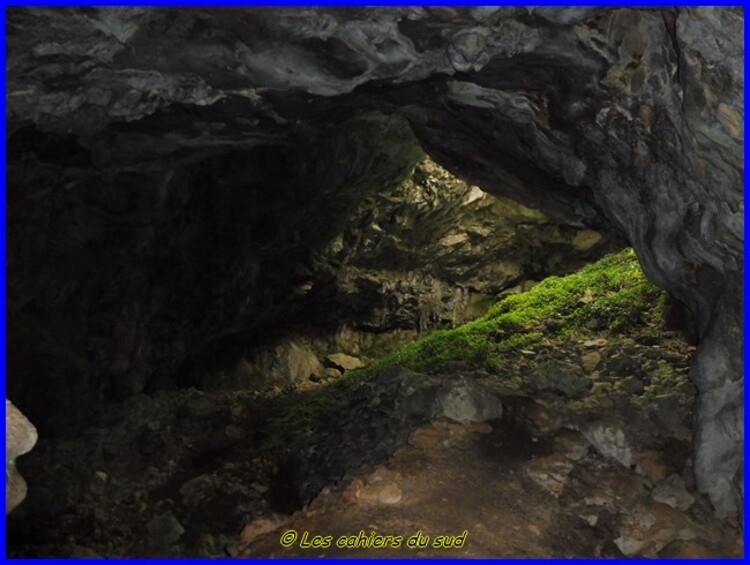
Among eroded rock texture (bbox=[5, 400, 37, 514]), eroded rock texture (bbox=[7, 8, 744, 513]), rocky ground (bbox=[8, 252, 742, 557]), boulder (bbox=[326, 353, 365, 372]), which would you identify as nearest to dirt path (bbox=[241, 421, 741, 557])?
rocky ground (bbox=[8, 252, 742, 557])

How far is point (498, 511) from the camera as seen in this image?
23.2ft

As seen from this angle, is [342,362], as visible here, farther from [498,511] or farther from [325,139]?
[498,511]

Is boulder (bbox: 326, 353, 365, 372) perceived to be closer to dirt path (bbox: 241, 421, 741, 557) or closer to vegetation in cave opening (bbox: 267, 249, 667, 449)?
vegetation in cave opening (bbox: 267, 249, 667, 449)

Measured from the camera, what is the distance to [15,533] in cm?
797

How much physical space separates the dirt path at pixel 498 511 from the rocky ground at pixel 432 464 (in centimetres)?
2

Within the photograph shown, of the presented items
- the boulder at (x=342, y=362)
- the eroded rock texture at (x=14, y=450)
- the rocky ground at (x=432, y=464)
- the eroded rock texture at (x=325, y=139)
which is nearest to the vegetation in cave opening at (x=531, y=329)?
the rocky ground at (x=432, y=464)

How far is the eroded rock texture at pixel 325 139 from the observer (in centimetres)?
571

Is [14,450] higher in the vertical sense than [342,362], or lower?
higher

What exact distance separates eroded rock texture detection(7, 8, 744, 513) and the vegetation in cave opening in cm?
238

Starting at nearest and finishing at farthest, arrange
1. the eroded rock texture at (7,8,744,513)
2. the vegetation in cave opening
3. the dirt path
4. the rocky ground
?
the eroded rock texture at (7,8,744,513)
the dirt path
the rocky ground
the vegetation in cave opening

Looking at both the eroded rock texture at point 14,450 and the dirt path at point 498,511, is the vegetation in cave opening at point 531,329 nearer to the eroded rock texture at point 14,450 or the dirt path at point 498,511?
the dirt path at point 498,511

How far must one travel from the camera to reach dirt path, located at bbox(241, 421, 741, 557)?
21.6ft

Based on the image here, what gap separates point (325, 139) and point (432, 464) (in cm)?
628

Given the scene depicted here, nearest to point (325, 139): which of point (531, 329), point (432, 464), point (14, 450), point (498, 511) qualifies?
point (531, 329)
